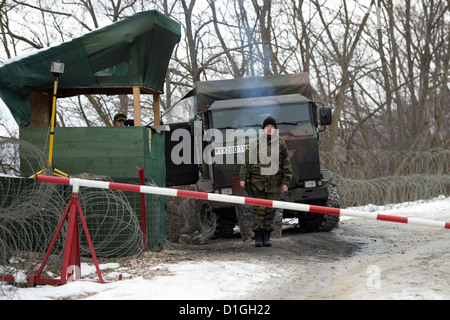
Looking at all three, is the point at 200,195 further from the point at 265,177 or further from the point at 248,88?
the point at 248,88

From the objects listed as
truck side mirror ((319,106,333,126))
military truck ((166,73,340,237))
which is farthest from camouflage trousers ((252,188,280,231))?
truck side mirror ((319,106,333,126))

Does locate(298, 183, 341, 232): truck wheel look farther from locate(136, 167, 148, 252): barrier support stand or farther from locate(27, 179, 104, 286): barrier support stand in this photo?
locate(27, 179, 104, 286): barrier support stand

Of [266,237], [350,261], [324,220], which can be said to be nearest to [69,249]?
[350,261]

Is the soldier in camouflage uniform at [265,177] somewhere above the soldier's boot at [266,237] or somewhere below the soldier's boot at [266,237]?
above

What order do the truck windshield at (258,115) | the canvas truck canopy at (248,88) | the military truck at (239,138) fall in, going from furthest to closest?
the canvas truck canopy at (248,88) → the truck windshield at (258,115) → the military truck at (239,138)

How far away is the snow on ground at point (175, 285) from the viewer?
18.6 ft

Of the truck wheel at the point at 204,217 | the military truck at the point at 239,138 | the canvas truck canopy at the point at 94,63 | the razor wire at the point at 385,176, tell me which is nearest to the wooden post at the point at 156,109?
the military truck at the point at 239,138

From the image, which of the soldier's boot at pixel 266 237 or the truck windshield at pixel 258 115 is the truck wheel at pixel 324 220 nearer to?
the truck windshield at pixel 258 115

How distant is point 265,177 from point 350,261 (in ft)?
6.00

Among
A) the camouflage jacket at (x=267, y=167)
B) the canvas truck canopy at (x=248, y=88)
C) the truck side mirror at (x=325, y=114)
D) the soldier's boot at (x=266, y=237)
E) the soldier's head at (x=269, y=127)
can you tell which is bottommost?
the soldier's boot at (x=266, y=237)

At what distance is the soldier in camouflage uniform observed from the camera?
953 cm

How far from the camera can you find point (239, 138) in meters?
11.1

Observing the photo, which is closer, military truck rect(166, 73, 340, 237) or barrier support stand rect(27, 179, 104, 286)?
barrier support stand rect(27, 179, 104, 286)
